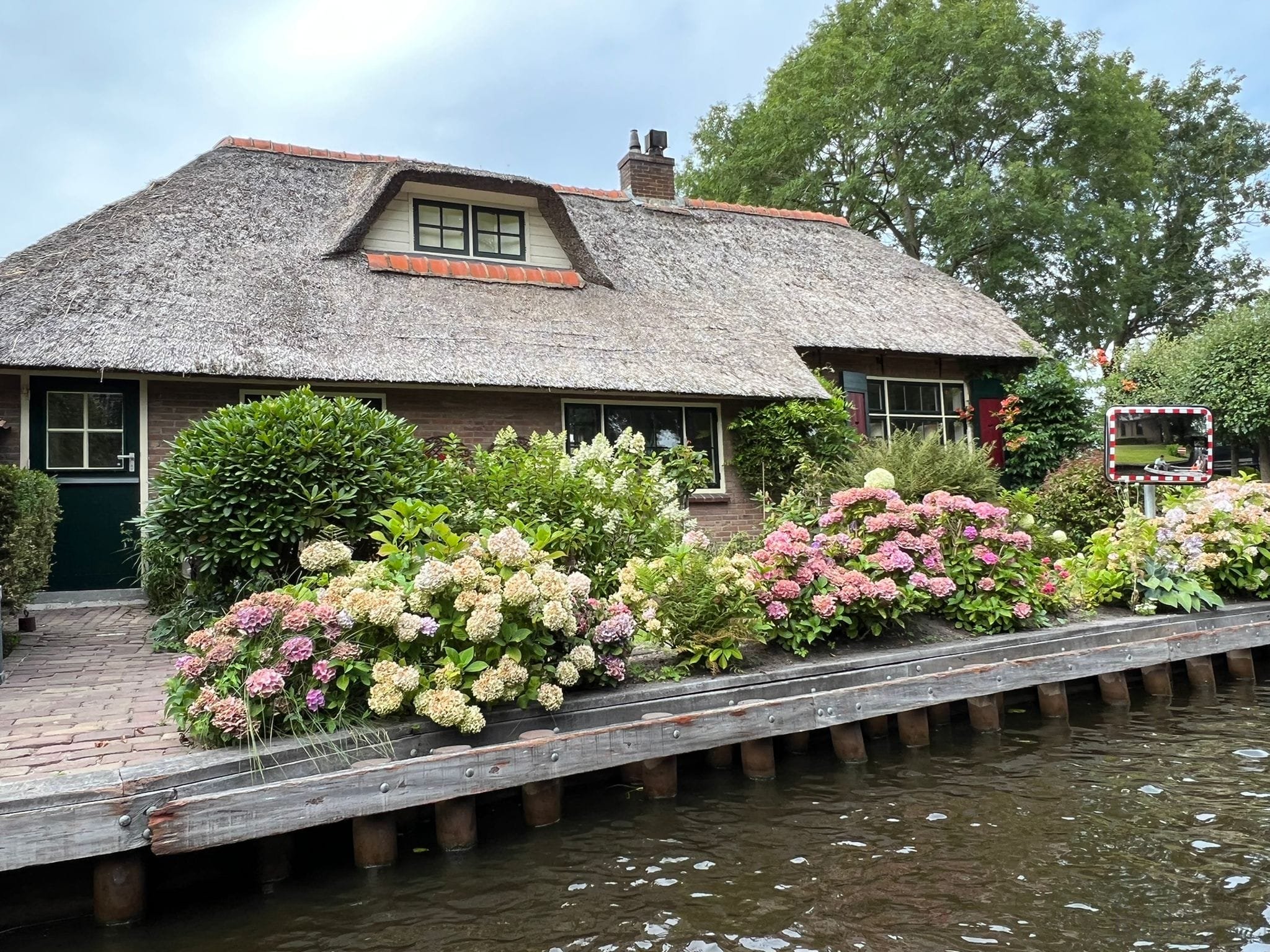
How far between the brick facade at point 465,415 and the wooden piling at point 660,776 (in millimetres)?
5855

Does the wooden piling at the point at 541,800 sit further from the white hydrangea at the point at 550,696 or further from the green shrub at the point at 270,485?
the green shrub at the point at 270,485

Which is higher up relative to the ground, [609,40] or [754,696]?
[609,40]

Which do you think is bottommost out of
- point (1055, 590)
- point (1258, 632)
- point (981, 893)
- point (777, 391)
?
point (981, 893)

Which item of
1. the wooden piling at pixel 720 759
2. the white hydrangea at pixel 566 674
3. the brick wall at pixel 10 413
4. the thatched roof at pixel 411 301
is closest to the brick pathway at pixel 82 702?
the white hydrangea at pixel 566 674

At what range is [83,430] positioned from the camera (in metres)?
8.65

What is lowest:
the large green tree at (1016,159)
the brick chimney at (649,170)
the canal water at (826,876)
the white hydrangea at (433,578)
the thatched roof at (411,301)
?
the canal water at (826,876)

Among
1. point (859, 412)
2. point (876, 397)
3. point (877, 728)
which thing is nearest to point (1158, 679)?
point (877, 728)

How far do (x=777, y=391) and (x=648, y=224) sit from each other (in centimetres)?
487

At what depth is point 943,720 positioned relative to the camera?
588 cm

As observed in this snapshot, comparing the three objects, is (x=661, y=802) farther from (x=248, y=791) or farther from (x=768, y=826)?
(x=248, y=791)

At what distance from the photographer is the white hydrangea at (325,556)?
443 centimetres

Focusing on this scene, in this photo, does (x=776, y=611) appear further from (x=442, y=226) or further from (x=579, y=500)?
(x=442, y=226)

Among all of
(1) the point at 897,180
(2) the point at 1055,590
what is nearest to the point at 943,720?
(2) the point at 1055,590

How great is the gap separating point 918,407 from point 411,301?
312 inches
